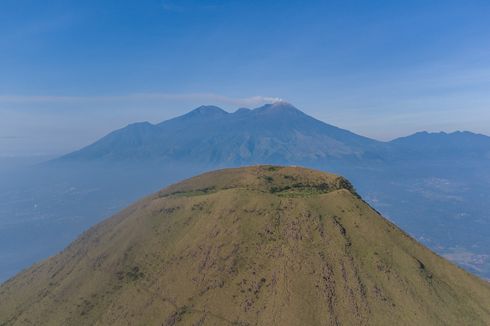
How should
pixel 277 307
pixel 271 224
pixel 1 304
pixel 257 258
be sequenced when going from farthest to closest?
pixel 1 304 < pixel 271 224 < pixel 257 258 < pixel 277 307

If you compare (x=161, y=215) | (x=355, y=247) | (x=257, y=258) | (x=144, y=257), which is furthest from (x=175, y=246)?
(x=355, y=247)

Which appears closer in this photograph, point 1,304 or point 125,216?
point 1,304

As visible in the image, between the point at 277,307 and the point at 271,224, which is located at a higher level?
the point at 271,224

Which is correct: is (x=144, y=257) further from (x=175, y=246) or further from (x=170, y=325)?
(x=170, y=325)

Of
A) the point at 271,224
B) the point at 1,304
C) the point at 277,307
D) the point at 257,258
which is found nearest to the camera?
the point at 277,307

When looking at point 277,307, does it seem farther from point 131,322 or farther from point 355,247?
point 131,322

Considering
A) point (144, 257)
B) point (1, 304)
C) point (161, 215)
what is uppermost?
point (161, 215)
